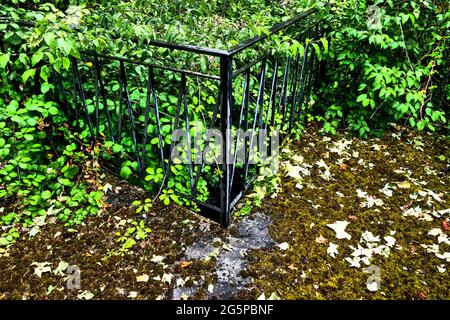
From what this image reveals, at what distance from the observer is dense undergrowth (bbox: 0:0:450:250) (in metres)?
2.72

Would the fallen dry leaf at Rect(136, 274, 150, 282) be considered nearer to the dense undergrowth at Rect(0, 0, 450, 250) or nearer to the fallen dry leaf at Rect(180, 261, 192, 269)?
the fallen dry leaf at Rect(180, 261, 192, 269)

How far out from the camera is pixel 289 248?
2.73m

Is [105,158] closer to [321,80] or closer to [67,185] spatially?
[67,185]

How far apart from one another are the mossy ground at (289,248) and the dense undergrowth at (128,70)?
0.89ft

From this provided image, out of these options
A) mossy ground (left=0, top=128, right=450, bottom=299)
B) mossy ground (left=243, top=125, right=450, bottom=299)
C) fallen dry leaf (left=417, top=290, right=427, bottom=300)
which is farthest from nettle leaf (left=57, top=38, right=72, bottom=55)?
fallen dry leaf (left=417, top=290, right=427, bottom=300)

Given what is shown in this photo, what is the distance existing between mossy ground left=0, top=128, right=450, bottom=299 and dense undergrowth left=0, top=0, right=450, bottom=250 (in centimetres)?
27

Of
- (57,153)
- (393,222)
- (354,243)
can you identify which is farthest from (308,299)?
(57,153)

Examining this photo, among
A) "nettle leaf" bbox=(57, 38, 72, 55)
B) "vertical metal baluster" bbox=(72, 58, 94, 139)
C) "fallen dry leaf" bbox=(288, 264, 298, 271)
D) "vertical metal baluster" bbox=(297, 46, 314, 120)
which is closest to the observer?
"nettle leaf" bbox=(57, 38, 72, 55)

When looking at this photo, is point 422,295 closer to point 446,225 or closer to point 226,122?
point 446,225

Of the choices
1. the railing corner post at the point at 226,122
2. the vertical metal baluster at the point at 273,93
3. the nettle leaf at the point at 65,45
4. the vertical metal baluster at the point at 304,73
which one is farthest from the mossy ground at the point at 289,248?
the nettle leaf at the point at 65,45

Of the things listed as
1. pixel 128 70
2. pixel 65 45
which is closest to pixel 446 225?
pixel 128 70

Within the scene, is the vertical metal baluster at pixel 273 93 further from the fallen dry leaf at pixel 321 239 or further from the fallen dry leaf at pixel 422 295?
the fallen dry leaf at pixel 422 295

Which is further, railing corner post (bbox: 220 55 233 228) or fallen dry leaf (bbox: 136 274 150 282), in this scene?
fallen dry leaf (bbox: 136 274 150 282)

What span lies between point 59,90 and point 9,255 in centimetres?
172
